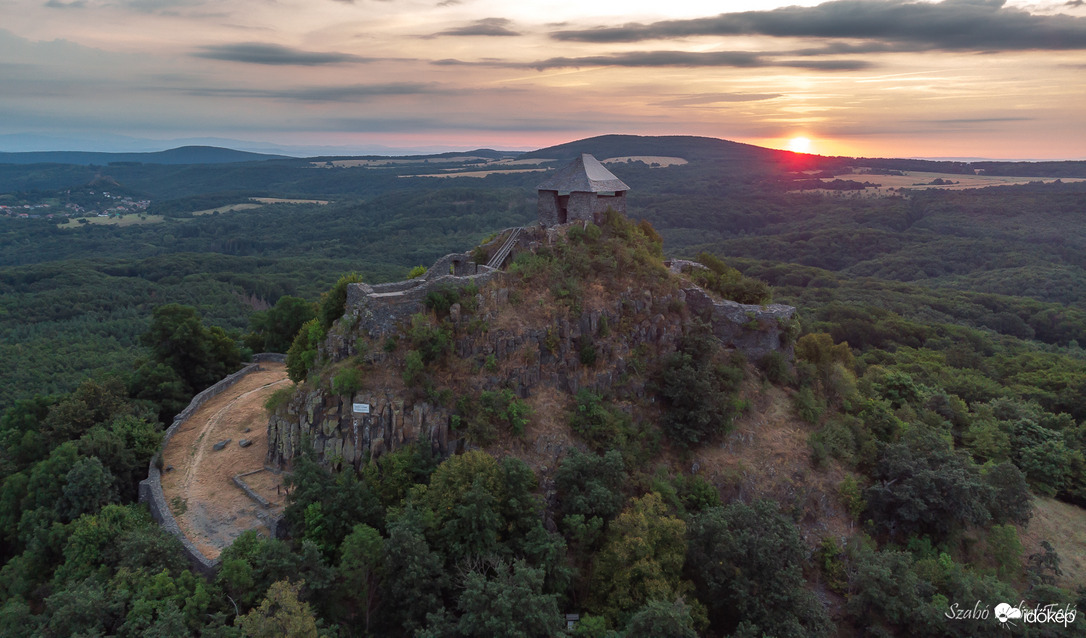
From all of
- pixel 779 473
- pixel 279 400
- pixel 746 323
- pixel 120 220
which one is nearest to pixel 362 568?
pixel 279 400

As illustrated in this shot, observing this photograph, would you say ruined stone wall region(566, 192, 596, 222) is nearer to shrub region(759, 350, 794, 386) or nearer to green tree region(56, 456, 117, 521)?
shrub region(759, 350, 794, 386)

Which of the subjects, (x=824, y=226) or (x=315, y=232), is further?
(x=315, y=232)

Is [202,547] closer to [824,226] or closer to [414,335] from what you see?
[414,335]

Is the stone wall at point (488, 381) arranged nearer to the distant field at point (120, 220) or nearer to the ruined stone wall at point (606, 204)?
the ruined stone wall at point (606, 204)

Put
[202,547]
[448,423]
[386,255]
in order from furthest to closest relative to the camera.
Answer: [386,255] < [448,423] < [202,547]

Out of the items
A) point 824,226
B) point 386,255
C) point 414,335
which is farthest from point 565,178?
point 824,226

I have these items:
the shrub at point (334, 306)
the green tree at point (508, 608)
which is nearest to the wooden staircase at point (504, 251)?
the shrub at point (334, 306)

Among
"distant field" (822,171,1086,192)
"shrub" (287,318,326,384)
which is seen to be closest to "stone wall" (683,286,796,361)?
"shrub" (287,318,326,384)

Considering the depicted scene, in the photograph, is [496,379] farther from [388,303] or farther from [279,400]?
[279,400]
